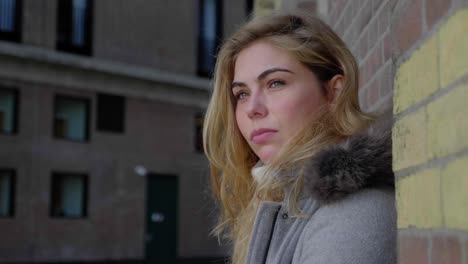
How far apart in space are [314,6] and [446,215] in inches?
145

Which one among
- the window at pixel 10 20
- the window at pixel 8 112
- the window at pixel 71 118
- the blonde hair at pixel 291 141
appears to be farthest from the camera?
the window at pixel 71 118

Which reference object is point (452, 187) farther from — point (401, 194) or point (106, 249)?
point (106, 249)

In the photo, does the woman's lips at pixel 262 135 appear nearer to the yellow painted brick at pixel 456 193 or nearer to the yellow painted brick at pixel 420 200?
the yellow painted brick at pixel 420 200

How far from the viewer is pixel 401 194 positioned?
4.09ft

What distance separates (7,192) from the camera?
1644cm

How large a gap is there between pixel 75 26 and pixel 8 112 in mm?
3500

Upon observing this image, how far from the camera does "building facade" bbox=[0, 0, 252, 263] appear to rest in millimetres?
16672

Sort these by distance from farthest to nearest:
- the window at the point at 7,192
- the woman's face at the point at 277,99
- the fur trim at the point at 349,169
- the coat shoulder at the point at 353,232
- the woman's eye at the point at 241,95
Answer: the window at the point at 7,192 → the woman's eye at the point at 241,95 → the woman's face at the point at 277,99 → the fur trim at the point at 349,169 → the coat shoulder at the point at 353,232

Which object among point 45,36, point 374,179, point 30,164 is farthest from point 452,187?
point 45,36

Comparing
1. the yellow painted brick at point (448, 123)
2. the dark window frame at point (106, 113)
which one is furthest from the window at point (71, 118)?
the yellow painted brick at point (448, 123)

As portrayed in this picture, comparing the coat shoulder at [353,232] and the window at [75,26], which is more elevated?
the window at [75,26]

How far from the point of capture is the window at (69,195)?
56.8ft

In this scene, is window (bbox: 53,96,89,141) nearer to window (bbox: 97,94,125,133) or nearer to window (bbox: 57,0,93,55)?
window (bbox: 97,94,125,133)

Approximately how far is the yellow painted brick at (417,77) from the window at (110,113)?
1738 cm
